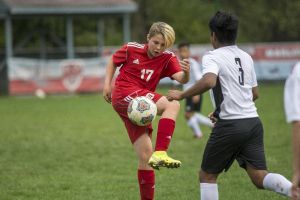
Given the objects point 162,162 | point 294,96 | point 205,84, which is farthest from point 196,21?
point 294,96

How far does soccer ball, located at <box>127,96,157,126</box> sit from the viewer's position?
6.25 metres

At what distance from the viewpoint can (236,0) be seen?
4269cm

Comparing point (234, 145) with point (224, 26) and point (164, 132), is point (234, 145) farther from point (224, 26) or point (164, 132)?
point (224, 26)

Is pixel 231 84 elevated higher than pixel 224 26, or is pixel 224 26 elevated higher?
pixel 224 26

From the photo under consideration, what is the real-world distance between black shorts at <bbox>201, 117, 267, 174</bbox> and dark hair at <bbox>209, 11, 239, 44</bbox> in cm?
69

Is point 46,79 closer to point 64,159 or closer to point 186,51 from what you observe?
point 186,51

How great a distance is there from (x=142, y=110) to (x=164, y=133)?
30 cm

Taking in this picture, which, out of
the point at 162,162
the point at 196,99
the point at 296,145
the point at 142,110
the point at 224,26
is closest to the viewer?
the point at 296,145

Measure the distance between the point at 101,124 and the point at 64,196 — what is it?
8.40 meters

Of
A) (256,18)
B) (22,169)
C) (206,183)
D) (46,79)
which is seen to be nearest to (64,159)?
(22,169)

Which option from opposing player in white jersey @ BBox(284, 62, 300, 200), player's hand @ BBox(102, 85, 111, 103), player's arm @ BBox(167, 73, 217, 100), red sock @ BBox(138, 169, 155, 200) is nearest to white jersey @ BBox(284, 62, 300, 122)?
opposing player in white jersey @ BBox(284, 62, 300, 200)

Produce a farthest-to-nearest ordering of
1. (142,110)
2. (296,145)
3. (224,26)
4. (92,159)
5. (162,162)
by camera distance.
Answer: (92,159), (142,110), (162,162), (224,26), (296,145)

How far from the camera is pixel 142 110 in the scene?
20.5 feet

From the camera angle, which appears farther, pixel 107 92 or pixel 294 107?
pixel 107 92
